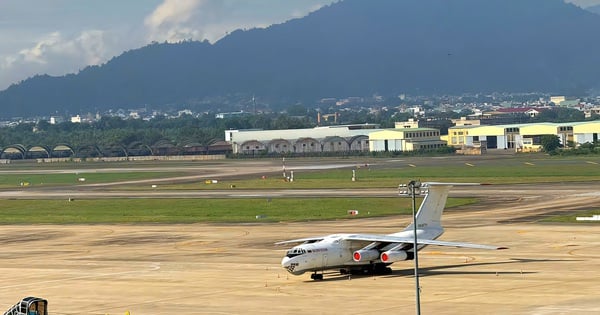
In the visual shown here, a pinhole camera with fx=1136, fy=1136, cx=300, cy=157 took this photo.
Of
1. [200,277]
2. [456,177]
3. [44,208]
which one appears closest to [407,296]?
[200,277]

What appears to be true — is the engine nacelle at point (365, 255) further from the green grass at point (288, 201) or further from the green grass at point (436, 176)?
the green grass at point (436, 176)

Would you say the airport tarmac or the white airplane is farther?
the white airplane

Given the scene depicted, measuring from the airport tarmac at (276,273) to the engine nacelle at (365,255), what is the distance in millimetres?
1254

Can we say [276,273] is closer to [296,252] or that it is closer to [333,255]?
[296,252]

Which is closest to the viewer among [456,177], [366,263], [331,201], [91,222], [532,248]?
[366,263]

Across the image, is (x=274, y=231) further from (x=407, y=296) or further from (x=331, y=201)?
(x=407, y=296)

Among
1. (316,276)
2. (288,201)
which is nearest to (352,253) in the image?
(316,276)

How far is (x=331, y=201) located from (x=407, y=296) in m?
66.0

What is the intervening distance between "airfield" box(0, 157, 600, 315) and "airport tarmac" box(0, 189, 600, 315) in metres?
0.09

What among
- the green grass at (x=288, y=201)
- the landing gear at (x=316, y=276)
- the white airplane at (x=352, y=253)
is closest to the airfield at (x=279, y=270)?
the landing gear at (x=316, y=276)

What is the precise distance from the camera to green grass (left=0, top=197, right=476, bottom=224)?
115931mm

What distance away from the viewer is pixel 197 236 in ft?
327

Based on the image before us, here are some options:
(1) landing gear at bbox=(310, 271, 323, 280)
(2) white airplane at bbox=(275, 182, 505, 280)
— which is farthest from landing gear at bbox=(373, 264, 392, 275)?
(1) landing gear at bbox=(310, 271, 323, 280)

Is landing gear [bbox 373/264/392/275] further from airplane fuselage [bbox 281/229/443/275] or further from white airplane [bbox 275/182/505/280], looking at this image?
airplane fuselage [bbox 281/229/443/275]
